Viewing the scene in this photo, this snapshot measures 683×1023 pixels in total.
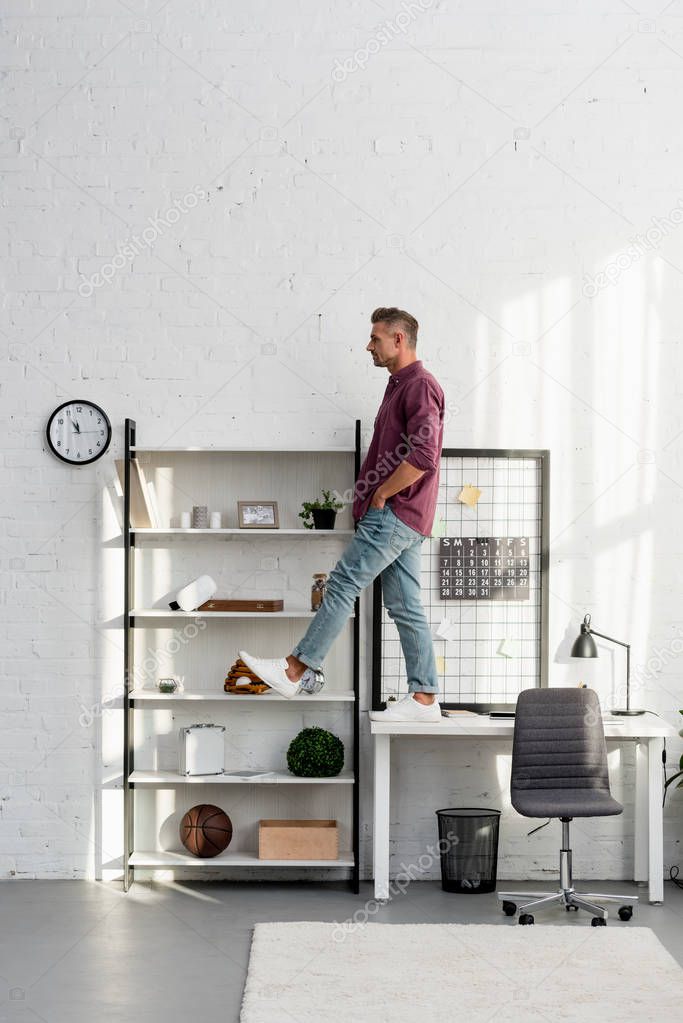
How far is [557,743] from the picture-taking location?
182 inches

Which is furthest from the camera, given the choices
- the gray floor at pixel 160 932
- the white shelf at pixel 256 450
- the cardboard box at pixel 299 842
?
the white shelf at pixel 256 450

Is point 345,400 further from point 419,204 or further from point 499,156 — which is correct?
point 499,156

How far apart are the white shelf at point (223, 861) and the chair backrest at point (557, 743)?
886 millimetres

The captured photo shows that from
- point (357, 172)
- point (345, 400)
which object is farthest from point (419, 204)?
point (345, 400)

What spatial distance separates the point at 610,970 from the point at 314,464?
248cm

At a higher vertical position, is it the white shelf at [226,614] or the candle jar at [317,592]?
the candle jar at [317,592]

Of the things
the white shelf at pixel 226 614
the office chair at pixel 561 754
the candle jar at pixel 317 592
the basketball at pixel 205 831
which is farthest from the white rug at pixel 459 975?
the candle jar at pixel 317 592

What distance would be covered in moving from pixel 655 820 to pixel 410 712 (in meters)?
1.12

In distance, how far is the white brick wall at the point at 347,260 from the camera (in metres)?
→ 5.18

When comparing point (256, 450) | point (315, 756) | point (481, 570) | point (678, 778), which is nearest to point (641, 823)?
point (678, 778)

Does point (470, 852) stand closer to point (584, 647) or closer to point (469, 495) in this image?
point (584, 647)

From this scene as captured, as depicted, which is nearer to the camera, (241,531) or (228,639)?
(241,531)

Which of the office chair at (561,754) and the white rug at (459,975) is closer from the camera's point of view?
the white rug at (459,975)

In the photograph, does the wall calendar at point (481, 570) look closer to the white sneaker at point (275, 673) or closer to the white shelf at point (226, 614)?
the white shelf at point (226, 614)
